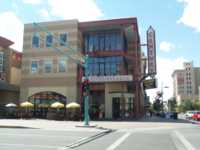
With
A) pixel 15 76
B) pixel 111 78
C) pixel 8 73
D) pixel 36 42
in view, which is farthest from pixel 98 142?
pixel 15 76

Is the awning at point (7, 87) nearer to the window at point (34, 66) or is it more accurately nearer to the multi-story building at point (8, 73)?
the multi-story building at point (8, 73)

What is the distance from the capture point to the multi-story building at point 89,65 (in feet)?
156

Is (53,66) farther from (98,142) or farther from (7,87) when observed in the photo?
(98,142)

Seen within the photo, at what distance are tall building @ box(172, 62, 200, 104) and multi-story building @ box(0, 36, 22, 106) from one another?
120 metres

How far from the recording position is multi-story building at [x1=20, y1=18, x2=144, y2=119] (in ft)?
156

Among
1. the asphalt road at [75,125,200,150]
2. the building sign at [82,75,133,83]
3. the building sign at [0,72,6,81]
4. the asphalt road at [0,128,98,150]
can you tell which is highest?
the building sign at [0,72,6,81]

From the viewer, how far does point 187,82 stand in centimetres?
16900

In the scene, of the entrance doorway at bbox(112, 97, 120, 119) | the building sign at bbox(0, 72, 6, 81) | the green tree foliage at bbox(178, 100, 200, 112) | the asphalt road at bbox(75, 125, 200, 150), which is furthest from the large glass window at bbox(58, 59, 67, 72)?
the green tree foliage at bbox(178, 100, 200, 112)

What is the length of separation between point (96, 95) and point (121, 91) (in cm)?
443

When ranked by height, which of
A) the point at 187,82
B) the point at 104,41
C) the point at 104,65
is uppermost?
the point at 187,82

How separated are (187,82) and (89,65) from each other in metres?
129

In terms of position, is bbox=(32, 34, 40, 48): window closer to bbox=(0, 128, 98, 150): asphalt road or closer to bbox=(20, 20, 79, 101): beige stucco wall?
bbox=(20, 20, 79, 101): beige stucco wall

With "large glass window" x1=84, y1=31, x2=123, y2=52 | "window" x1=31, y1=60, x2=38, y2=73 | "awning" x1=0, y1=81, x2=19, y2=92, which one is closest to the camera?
"large glass window" x1=84, y1=31, x2=123, y2=52

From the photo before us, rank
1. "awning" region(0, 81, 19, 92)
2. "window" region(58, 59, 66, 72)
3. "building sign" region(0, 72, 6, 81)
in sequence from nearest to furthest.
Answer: "window" region(58, 59, 66, 72) < "awning" region(0, 81, 19, 92) < "building sign" region(0, 72, 6, 81)
